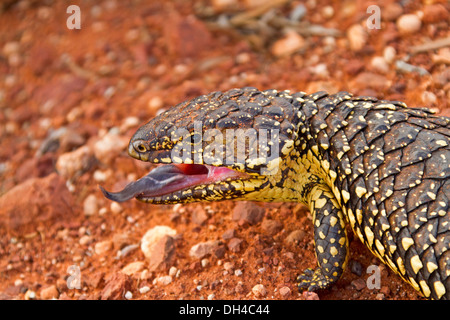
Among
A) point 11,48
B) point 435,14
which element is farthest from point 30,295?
point 435,14

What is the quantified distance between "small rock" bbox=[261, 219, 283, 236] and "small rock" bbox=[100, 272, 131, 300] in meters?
1.11

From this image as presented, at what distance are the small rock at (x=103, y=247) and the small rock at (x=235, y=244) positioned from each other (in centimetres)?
109

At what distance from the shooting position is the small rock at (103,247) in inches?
173

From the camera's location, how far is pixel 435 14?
518cm

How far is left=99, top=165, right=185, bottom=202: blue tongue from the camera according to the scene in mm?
3742

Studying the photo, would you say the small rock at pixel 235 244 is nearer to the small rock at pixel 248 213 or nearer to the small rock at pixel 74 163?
the small rock at pixel 248 213

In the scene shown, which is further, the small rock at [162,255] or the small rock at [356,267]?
the small rock at [162,255]

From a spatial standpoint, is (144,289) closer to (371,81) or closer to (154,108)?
(154,108)

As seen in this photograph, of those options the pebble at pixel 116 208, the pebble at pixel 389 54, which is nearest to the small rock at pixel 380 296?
the pebble at pixel 116 208

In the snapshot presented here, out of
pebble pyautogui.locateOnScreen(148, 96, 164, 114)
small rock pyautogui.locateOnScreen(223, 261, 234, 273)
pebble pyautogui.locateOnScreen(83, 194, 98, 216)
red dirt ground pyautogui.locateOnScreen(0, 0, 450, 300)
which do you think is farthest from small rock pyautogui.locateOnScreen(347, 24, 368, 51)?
pebble pyautogui.locateOnScreen(83, 194, 98, 216)

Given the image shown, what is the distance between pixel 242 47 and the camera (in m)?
6.02

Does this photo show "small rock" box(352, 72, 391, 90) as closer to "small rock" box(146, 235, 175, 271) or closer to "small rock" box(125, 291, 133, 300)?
"small rock" box(146, 235, 175, 271)

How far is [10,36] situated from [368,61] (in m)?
5.03

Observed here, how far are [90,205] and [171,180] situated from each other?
1.40 m
